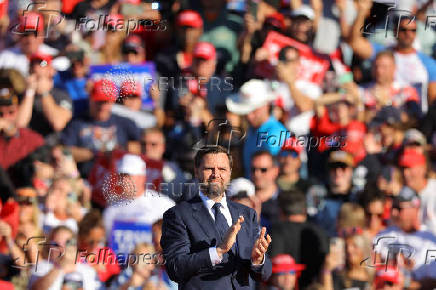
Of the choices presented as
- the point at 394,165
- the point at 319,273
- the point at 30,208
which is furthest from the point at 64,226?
the point at 394,165

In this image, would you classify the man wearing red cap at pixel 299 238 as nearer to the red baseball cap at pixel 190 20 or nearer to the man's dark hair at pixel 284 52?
the man's dark hair at pixel 284 52

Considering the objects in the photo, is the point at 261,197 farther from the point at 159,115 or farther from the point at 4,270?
the point at 4,270

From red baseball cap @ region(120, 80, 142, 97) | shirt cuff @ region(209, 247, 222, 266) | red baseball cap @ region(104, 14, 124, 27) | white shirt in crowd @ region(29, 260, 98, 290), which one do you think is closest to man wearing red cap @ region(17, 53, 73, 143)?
red baseball cap @ region(120, 80, 142, 97)

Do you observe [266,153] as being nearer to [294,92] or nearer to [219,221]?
[294,92]

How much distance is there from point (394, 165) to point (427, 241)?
70 centimetres

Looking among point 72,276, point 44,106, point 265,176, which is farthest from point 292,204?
point 44,106

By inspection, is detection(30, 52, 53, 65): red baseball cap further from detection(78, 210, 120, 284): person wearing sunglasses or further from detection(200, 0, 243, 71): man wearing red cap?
detection(78, 210, 120, 284): person wearing sunglasses

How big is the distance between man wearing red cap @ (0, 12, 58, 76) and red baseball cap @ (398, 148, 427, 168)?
2977 mm

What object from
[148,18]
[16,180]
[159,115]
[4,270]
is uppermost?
[148,18]

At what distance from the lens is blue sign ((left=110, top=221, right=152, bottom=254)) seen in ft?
23.8

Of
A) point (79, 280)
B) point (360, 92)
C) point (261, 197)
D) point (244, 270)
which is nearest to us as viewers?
point (244, 270)

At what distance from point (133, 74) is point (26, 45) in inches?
42.8

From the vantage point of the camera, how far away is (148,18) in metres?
8.57

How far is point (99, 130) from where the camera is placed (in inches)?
316
